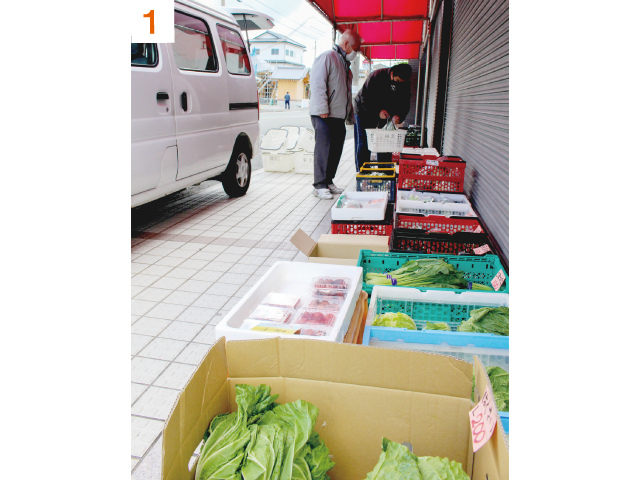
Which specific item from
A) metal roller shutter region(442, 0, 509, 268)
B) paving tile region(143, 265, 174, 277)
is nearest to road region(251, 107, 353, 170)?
metal roller shutter region(442, 0, 509, 268)

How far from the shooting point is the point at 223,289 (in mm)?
3596

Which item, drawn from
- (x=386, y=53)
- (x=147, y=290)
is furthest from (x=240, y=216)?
(x=386, y=53)

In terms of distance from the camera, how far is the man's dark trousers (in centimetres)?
647

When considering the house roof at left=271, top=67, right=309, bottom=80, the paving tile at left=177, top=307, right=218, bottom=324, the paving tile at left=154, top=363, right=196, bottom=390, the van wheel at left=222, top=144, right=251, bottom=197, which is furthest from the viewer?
the house roof at left=271, top=67, right=309, bottom=80

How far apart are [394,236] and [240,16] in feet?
18.7

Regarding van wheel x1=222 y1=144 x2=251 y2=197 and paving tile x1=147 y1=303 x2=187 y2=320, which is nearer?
paving tile x1=147 y1=303 x2=187 y2=320

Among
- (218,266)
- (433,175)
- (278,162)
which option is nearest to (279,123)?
(278,162)

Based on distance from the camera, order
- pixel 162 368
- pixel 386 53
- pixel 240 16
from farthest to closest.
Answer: pixel 386 53, pixel 240 16, pixel 162 368

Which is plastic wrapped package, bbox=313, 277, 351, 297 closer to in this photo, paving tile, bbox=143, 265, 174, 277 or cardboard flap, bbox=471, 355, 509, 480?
cardboard flap, bbox=471, 355, 509, 480

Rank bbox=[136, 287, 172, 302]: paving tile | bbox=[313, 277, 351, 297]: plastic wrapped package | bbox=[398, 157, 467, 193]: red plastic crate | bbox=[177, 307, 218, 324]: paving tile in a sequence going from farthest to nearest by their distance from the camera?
bbox=[398, 157, 467, 193]: red plastic crate < bbox=[136, 287, 172, 302]: paving tile < bbox=[177, 307, 218, 324]: paving tile < bbox=[313, 277, 351, 297]: plastic wrapped package

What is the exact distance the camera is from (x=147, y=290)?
356cm

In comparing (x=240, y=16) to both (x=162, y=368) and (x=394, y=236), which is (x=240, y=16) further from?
(x=162, y=368)

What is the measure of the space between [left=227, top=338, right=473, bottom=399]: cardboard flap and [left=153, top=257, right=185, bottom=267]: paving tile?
3066 millimetres

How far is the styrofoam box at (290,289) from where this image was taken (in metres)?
1.63
